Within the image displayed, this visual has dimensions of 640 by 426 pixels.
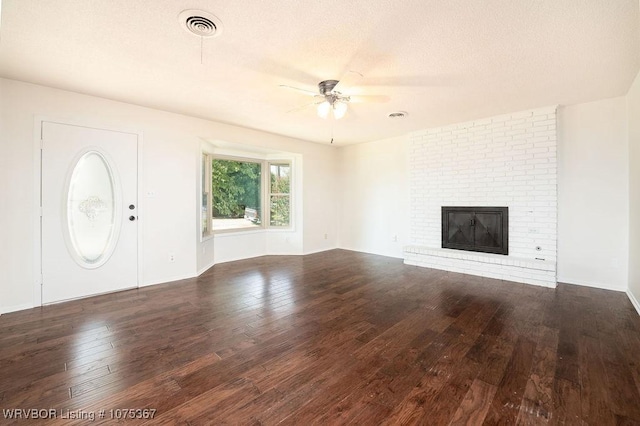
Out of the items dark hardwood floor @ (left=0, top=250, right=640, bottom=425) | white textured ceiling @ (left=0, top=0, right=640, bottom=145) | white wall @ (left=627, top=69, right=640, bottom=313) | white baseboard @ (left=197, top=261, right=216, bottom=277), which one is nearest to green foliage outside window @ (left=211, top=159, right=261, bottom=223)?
white baseboard @ (left=197, top=261, right=216, bottom=277)

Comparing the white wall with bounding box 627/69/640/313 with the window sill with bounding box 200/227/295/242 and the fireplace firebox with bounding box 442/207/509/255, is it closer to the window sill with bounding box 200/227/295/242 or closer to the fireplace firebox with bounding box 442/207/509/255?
the fireplace firebox with bounding box 442/207/509/255

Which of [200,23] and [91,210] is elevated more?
[200,23]

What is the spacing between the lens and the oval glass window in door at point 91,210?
11.3 ft

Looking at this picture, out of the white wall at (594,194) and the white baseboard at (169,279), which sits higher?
the white wall at (594,194)

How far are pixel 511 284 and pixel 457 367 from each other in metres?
2.63

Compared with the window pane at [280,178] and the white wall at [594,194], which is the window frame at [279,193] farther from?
the white wall at [594,194]

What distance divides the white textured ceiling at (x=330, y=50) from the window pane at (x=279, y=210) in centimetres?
280

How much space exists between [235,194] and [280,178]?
1097 mm

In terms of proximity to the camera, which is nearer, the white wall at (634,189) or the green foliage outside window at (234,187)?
the white wall at (634,189)

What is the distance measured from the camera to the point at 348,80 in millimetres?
2947

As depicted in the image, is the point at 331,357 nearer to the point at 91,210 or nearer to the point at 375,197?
the point at 91,210

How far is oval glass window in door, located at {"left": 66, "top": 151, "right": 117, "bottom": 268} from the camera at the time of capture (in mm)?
3432

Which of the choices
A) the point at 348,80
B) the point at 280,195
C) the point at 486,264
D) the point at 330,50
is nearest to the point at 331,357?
the point at 330,50

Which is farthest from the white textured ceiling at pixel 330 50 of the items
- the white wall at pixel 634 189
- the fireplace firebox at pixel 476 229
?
the fireplace firebox at pixel 476 229
